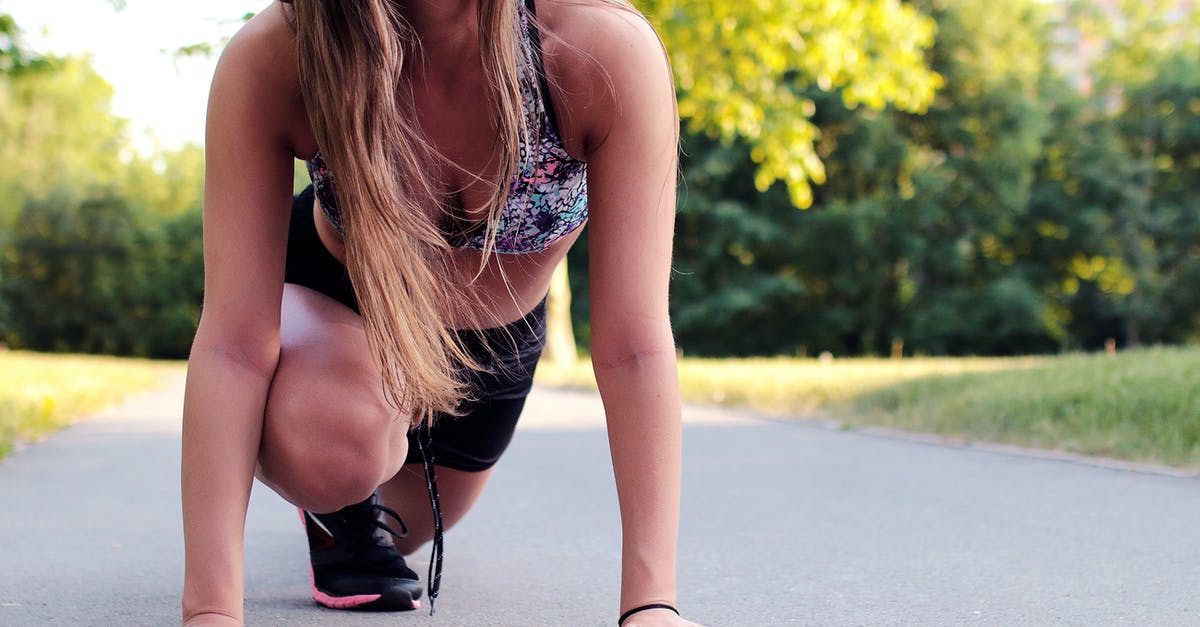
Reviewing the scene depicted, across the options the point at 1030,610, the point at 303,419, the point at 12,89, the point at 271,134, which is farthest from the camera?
the point at 12,89

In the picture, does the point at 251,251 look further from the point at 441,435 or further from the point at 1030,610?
the point at 1030,610

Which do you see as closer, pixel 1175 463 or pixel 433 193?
pixel 433 193

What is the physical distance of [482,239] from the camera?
2121 millimetres

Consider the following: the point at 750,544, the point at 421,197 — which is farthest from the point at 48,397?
the point at 421,197

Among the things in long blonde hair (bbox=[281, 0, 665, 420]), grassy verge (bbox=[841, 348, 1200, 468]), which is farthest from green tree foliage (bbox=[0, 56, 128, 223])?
long blonde hair (bbox=[281, 0, 665, 420])

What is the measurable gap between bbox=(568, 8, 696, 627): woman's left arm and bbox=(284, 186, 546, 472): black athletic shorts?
2.04 feet

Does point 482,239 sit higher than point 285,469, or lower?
higher

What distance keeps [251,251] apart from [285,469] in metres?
0.45

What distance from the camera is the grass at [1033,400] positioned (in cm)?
521

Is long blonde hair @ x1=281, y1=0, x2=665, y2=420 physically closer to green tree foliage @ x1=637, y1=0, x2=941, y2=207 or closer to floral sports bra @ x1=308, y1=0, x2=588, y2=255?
floral sports bra @ x1=308, y1=0, x2=588, y2=255

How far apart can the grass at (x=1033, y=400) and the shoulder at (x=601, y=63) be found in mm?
3652

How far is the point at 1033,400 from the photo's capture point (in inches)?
244

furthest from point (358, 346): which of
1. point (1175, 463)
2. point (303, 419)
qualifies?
point (1175, 463)

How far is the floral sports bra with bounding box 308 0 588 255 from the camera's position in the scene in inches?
72.5
